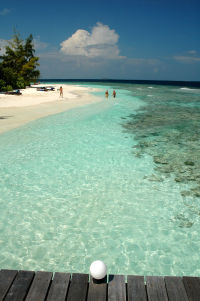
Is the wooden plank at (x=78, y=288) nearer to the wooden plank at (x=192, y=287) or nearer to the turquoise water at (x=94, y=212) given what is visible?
the turquoise water at (x=94, y=212)

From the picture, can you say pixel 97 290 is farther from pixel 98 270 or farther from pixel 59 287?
pixel 59 287

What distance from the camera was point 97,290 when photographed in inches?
154

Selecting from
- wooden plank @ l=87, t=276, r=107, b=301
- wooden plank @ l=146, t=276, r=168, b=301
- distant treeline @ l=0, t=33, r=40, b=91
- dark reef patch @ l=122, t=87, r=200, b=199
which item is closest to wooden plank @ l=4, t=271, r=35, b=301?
wooden plank @ l=87, t=276, r=107, b=301

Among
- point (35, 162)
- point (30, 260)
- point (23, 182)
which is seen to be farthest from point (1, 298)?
point (35, 162)

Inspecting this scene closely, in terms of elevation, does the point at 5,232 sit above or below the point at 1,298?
below

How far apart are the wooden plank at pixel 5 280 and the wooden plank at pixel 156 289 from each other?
240 centimetres

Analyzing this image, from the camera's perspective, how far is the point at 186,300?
12.4 ft

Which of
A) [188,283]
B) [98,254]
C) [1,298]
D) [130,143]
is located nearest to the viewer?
[1,298]

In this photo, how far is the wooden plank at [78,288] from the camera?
3.80m

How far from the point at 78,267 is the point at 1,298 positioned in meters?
2.07

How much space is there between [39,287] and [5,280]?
64 cm

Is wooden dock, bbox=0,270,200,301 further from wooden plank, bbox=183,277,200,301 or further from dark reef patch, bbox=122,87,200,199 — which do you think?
dark reef patch, bbox=122,87,200,199

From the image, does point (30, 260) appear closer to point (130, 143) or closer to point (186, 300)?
point (186, 300)

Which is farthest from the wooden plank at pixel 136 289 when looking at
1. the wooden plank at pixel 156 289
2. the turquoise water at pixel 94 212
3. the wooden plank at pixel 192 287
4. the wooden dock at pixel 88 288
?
the turquoise water at pixel 94 212
